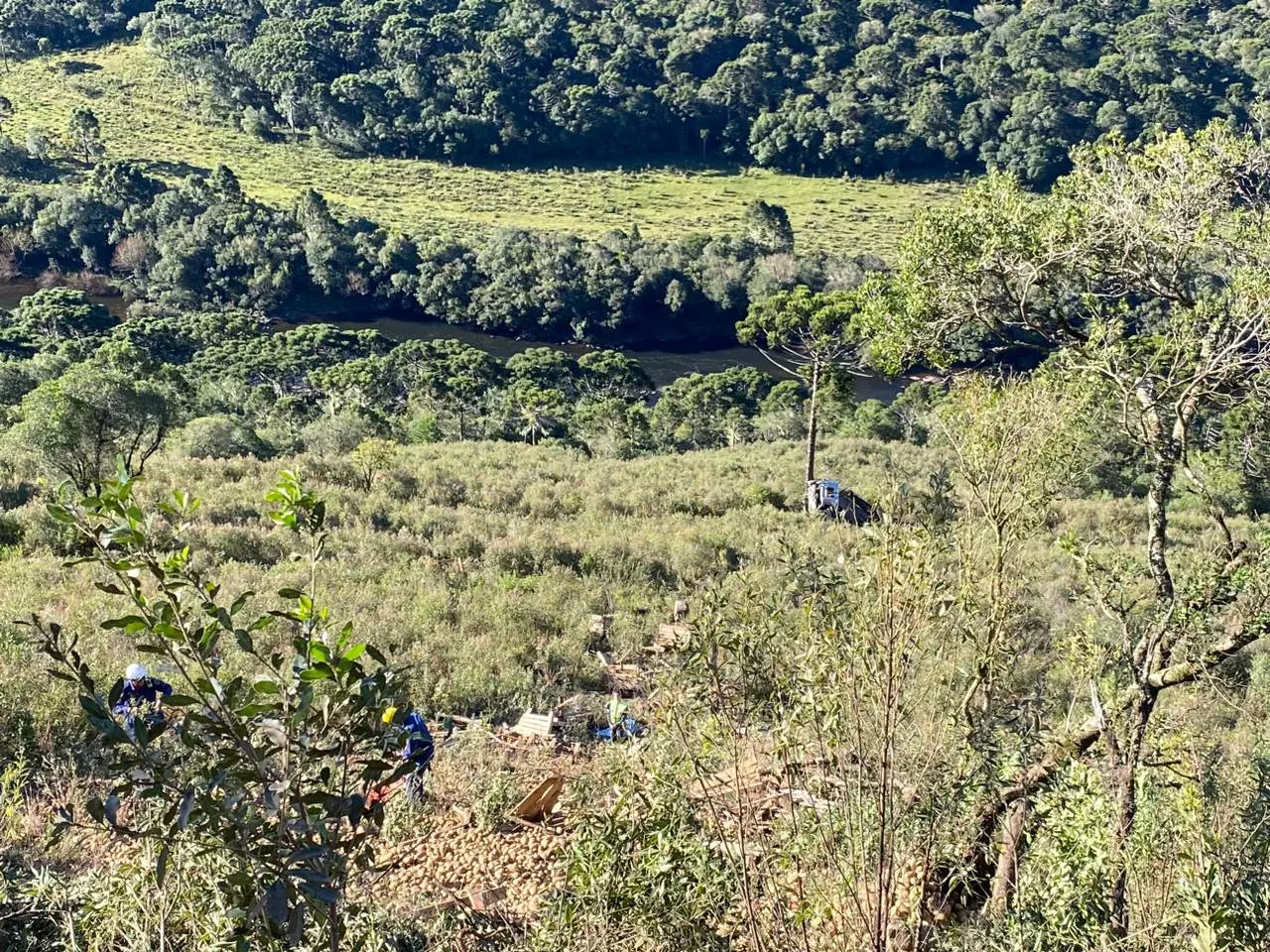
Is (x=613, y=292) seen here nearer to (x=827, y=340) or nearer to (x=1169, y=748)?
(x=827, y=340)

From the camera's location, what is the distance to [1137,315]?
16.3ft

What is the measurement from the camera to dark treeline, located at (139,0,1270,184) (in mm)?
91625

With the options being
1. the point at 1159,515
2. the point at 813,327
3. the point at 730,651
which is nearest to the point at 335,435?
the point at 813,327

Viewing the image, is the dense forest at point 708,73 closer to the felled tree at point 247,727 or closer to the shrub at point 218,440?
the shrub at point 218,440

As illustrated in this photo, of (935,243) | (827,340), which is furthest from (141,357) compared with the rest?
(935,243)

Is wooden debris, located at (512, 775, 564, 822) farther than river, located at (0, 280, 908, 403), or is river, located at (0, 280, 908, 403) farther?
river, located at (0, 280, 908, 403)

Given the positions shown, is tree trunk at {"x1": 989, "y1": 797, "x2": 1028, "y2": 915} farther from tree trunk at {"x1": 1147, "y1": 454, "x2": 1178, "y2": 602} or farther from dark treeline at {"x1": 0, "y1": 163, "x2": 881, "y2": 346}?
dark treeline at {"x1": 0, "y1": 163, "x2": 881, "y2": 346}

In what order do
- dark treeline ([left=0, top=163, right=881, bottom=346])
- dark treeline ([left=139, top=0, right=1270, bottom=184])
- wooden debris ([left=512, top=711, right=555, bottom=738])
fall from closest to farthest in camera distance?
wooden debris ([left=512, top=711, right=555, bottom=738]) < dark treeline ([left=0, top=163, right=881, bottom=346]) < dark treeline ([left=139, top=0, right=1270, bottom=184])

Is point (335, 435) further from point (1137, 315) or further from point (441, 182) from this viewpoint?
point (441, 182)

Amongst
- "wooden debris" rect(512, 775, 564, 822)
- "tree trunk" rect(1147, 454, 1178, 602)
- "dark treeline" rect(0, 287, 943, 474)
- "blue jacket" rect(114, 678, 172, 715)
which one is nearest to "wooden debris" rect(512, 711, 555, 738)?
"wooden debris" rect(512, 775, 564, 822)

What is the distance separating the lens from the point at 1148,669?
430 centimetres

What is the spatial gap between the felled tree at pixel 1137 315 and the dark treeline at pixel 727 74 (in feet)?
287

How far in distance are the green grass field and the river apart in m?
12.2

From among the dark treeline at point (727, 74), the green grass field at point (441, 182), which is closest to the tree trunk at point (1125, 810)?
the green grass field at point (441, 182)
